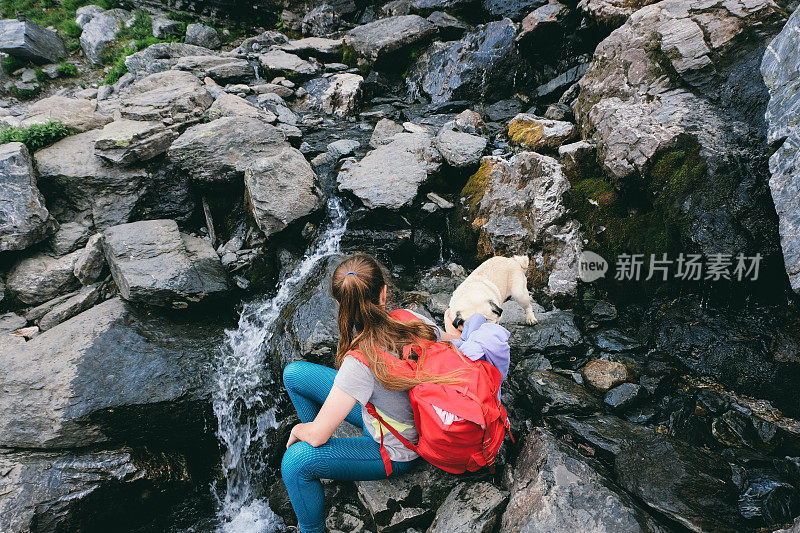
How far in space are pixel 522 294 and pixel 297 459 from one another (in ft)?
10.9

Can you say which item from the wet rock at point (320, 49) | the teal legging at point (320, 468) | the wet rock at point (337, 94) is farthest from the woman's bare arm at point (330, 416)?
the wet rock at point (320, 49)

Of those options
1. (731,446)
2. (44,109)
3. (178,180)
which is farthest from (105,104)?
(731,446)

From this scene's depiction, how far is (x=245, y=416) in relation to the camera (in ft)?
17.3

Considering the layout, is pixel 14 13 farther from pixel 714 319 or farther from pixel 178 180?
pixel 714 319

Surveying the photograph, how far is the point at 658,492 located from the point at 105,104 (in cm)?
1179

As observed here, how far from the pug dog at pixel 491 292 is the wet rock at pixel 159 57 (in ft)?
38.8

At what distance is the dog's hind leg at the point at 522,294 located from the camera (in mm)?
5258

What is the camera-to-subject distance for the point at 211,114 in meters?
8.85

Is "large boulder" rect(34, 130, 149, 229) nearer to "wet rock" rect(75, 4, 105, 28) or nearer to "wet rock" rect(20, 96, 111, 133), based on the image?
"wet rock" rect(20, 96, 111, 133)

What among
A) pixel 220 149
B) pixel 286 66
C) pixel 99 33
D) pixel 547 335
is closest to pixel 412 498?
pixel 547 335

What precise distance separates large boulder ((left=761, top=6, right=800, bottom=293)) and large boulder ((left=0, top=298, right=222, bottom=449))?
6182 millimetres

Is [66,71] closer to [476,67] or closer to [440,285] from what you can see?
[476,67]

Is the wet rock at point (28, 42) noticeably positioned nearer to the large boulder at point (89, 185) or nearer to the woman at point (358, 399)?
the large boulder at point (89, 185)
